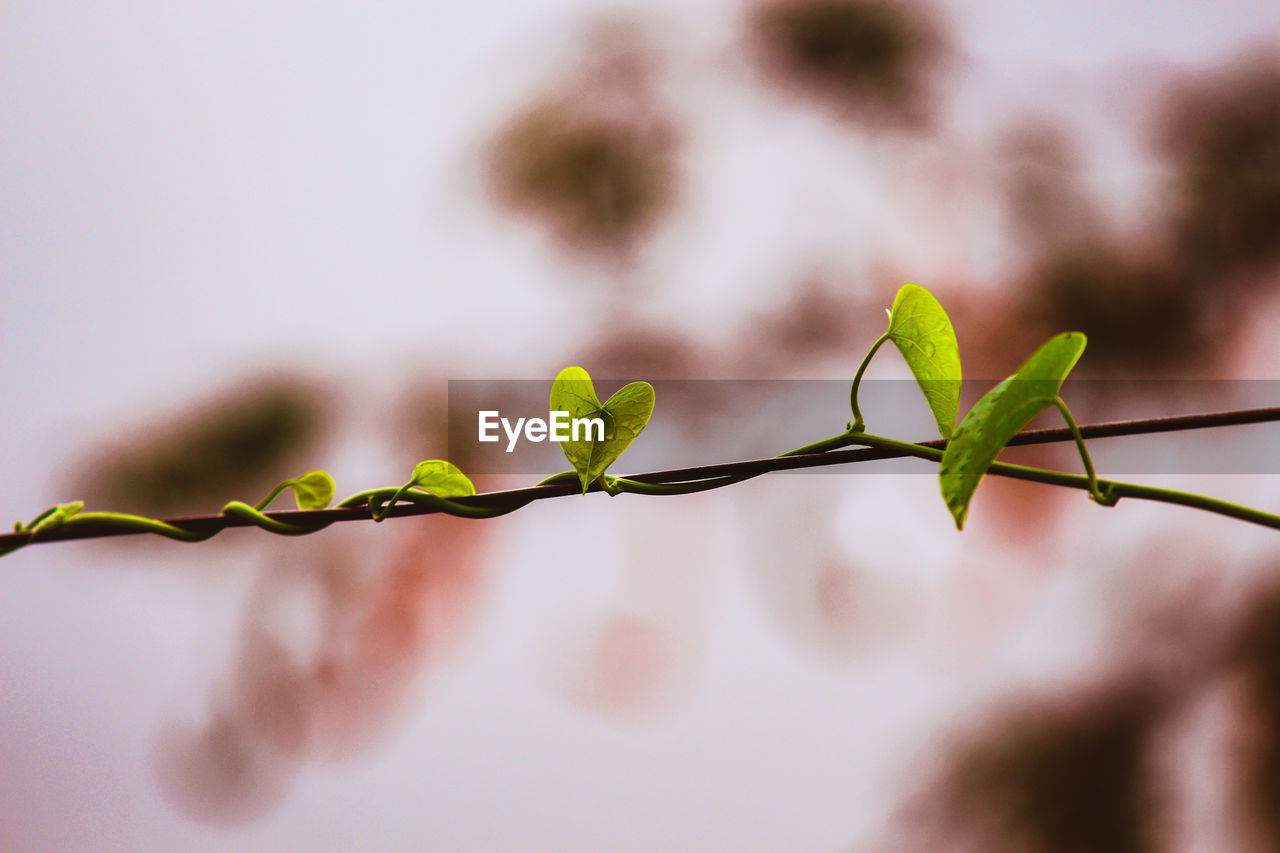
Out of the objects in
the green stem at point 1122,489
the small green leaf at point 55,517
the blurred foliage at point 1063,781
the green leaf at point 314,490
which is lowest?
the blurred foliage at point 1063,781

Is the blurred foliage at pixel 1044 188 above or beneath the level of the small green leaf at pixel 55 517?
above

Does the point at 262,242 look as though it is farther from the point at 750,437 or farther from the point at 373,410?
the point at 750,437

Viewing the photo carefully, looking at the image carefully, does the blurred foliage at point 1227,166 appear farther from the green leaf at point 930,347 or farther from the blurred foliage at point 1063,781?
the green leaf at point 930,347

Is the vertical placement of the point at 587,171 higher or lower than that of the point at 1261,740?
higher

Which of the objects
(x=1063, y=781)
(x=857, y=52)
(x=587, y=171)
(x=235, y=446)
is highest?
(x=857, y=52)

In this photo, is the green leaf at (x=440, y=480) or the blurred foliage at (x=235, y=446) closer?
the green leaf at (x=440, y=480)

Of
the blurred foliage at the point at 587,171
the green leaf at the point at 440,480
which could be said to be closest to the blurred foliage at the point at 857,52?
the blurred foliage at the point at 587,171

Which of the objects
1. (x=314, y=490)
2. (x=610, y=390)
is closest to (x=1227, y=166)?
(x=610, y=390)

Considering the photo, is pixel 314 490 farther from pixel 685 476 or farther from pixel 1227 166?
pixel 1227 166
